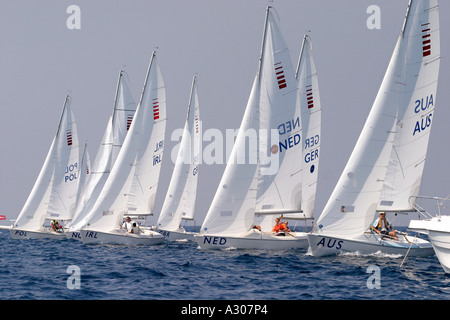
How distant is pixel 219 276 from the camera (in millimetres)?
21016

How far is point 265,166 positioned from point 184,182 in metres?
13.2

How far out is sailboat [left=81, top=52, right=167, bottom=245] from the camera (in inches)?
1320

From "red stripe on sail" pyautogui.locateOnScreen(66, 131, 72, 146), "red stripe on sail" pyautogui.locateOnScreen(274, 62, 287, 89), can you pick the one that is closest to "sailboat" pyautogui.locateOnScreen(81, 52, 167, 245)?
"red stripe on sail" pyautogui.locateOnScreen(66, 131, 72, 146)

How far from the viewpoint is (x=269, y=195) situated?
30594 mm

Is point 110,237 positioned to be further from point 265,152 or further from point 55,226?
point 55,226

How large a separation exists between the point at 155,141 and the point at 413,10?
1688cm

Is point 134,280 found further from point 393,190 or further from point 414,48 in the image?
point 414,48

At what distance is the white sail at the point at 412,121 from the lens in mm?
28281

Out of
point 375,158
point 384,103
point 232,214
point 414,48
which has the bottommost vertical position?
point 232,214

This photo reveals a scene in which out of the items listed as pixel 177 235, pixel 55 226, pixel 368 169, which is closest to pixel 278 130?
pixel 368 169

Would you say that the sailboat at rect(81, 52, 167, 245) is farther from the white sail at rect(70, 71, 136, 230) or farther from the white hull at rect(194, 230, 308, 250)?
the white hull at rect(194, 230, 308, 250)

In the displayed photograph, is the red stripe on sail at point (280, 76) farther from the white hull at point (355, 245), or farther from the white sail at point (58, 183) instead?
the white sail at point (58, 183)
